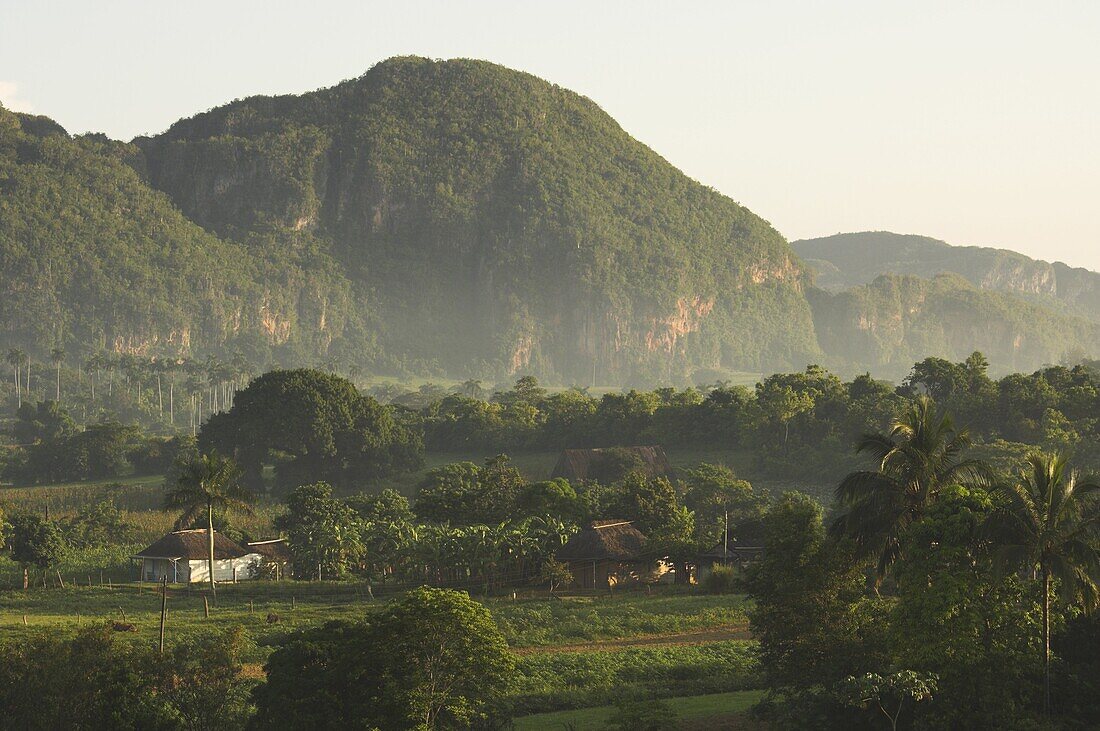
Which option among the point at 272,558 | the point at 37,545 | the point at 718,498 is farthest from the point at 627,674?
the point at 718,498

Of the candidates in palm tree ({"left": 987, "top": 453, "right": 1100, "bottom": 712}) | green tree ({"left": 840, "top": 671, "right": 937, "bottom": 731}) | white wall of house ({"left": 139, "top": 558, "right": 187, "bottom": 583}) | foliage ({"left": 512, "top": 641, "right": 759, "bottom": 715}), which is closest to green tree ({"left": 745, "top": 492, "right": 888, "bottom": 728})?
green tree ({"left": 840, "top": 671, "right": 937, "bottom": 731})

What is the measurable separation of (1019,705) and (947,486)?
6.20 m

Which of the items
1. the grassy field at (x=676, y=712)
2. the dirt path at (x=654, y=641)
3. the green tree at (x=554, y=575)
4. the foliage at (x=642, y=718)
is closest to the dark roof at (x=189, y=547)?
the green tree at (x=554, y=575)

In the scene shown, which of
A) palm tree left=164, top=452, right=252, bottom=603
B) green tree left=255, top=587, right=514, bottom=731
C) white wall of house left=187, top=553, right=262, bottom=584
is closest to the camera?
green tree left=255, top=587, right=514, bottom=731

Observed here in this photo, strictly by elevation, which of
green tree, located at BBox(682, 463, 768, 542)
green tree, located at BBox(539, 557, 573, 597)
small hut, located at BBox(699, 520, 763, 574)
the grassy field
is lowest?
the grassy field

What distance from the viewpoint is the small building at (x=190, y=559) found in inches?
2699

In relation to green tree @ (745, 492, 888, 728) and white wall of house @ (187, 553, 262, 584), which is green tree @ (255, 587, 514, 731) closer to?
green tree @ (745, 492, 888, 728)

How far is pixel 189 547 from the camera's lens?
69000 mm

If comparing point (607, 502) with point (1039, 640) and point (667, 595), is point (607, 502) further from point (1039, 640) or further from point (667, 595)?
point (1039, 640)

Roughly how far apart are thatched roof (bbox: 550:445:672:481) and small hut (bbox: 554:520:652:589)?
2639 centimetres

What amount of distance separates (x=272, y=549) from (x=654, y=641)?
1132 inches

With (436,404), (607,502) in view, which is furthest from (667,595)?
(436,404)

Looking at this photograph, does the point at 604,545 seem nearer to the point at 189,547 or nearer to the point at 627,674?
the point at 627,674

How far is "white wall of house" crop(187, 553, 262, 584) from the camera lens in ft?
228
